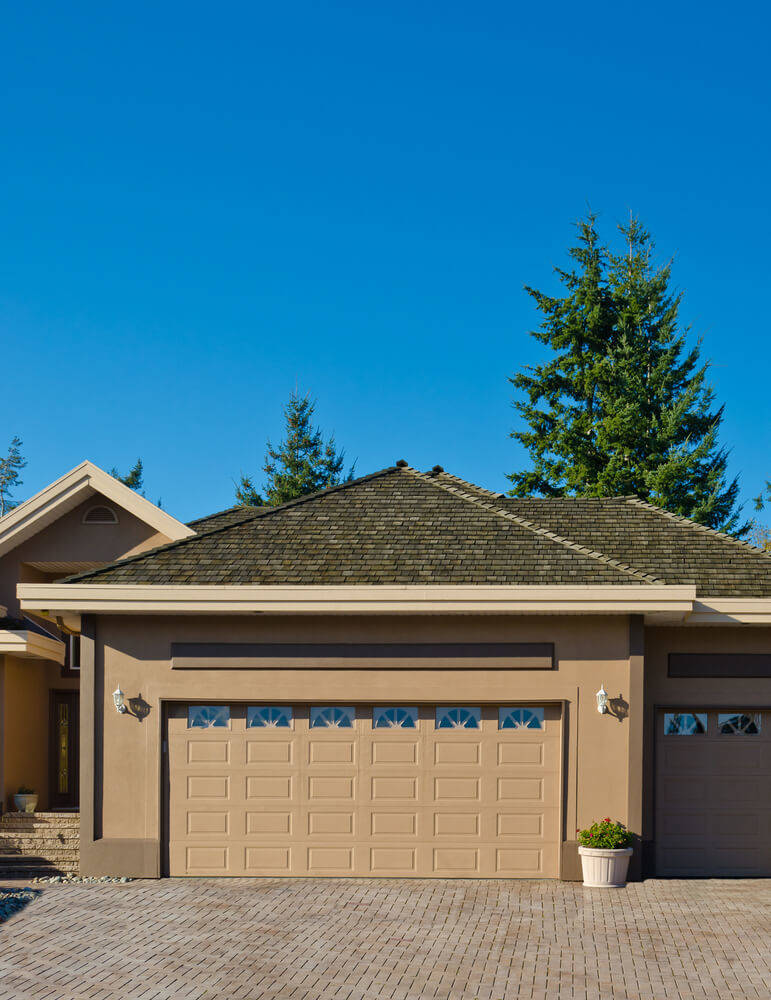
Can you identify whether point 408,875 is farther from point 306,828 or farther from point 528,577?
point 528,577

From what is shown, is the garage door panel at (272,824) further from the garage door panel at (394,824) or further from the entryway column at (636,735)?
the entryway column at (636,735)

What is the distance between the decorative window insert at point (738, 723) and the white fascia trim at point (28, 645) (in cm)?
1090

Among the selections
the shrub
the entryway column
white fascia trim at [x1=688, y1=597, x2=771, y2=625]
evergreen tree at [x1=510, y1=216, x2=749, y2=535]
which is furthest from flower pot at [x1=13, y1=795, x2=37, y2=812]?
evergreen tree at [x1=510, y1=216, x2=749, y2=535]

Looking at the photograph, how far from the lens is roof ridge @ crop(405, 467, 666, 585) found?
14586 millimetres

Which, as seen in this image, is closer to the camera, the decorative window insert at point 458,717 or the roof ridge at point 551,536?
the roof ridge at point 551,536

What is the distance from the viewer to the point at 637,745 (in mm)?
14422

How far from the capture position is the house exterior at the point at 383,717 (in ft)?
47.2

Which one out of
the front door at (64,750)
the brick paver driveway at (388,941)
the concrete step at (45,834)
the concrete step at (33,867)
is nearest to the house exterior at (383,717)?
the brick paver driveway at (388,941)

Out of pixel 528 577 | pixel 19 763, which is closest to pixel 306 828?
pixel 528 577

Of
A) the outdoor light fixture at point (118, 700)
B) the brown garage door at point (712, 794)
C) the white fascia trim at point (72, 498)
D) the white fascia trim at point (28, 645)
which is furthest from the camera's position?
the white fascia trim at point (72, 498)

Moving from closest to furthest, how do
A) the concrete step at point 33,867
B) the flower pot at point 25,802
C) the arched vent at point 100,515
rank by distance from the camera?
the concrete step at point 33,867 < the flower pot at point 25,802 < the arched vent at point 100,515

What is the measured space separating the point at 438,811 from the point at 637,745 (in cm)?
289

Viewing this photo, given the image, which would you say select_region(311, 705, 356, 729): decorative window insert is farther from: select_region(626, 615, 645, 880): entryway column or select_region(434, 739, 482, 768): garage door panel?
select_region(626, 615, 645, 880): entryway column

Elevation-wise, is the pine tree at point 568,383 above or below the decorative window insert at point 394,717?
above
